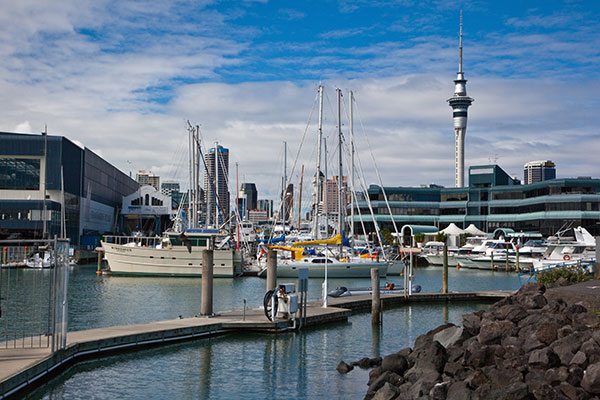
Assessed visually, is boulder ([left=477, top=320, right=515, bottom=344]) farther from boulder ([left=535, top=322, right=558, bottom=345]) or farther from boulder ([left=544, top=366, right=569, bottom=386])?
boulder ([left=544, top=366, right=569, bottom=386])

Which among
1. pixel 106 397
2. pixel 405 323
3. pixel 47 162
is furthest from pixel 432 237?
pixel 106 397

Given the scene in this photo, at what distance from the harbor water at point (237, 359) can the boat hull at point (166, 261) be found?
19.9 metres

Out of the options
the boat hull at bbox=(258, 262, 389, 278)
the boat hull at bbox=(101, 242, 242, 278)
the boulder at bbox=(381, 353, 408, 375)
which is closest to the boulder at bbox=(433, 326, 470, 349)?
the boulder at bbox=(381, 353, 408, 375)

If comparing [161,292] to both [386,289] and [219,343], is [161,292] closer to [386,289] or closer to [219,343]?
[386,289]

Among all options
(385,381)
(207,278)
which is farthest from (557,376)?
(207,278)

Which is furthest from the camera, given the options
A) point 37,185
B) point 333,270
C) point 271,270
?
point 37,185

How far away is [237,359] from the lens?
24.4 meters

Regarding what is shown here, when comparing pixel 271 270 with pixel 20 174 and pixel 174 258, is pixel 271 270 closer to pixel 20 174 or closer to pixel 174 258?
pixel 174 258

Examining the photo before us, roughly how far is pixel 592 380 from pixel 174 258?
173 feet

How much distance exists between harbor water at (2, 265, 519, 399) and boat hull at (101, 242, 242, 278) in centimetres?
1988

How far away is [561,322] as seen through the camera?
20.4m

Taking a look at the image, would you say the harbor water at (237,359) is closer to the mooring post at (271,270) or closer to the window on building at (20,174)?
the mooring post at (271,270)

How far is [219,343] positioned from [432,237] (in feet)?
341

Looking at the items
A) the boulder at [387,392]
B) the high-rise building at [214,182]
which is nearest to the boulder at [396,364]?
the boulder at [387,392]
